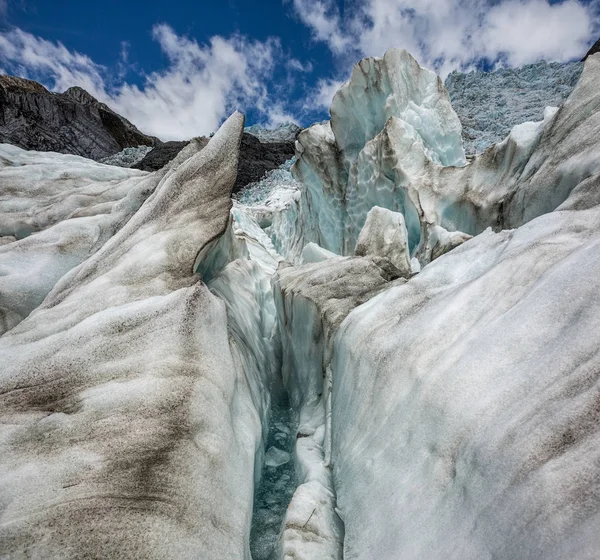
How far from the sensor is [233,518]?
69.8 inches

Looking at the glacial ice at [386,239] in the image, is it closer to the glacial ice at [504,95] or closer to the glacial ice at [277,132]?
the glacial ice at [504,95]

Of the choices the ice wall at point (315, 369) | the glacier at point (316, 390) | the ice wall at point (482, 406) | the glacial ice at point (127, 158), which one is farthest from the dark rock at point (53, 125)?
the ice wall at point (482, 406)

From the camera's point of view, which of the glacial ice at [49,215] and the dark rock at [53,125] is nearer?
the glacial ice at [49,215]

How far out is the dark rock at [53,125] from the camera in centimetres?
2622

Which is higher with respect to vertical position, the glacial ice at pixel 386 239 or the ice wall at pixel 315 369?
the glacial ice at pixel 386 239

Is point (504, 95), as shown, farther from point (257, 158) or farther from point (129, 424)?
point (129, 424)

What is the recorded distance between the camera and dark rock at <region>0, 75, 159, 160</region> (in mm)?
26219

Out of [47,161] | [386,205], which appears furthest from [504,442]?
[47,161]

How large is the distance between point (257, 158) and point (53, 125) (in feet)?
55.1

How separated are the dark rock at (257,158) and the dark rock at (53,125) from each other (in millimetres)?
13609

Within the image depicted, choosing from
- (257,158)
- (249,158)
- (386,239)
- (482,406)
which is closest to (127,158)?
(249,158)

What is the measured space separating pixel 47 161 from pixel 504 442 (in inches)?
449

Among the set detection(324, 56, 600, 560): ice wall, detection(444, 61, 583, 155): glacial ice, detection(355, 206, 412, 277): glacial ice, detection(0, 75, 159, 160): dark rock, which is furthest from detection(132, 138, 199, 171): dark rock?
detection(324, 56, 600, 560): ice wall

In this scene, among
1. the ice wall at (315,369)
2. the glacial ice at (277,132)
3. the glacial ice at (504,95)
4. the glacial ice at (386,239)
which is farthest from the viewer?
the glacial ice at (277,132)
